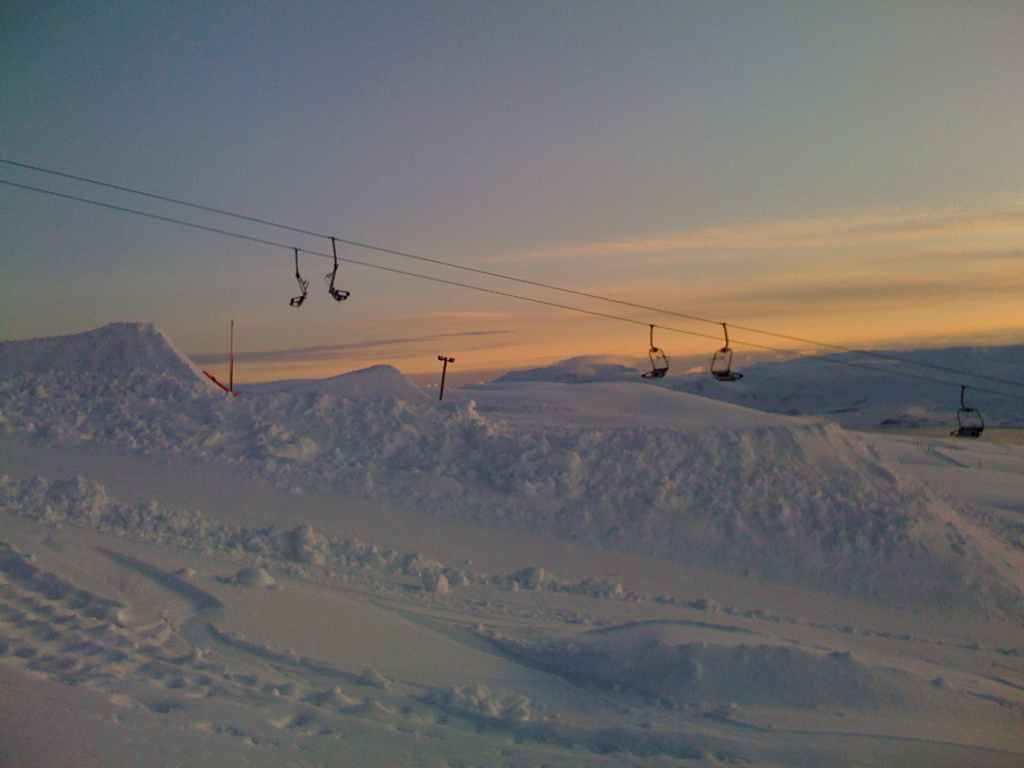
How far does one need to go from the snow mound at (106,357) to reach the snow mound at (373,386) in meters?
2.47

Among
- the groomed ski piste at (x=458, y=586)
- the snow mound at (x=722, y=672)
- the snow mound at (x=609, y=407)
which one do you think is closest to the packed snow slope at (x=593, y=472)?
the groomed ski piste at (x=458, y=586)

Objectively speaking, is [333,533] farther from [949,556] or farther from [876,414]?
[876,414]

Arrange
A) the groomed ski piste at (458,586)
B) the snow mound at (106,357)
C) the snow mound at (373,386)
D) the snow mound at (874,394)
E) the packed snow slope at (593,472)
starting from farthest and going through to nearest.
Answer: the snow mound at (874,394), the snow mound at (373,386), the snow mound at (106,357), the packed snow slope at (593,472), the groomed ski piste at (458,586)

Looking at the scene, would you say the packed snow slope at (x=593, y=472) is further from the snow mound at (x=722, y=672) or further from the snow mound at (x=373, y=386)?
the snow mound at (x=722, y=672)

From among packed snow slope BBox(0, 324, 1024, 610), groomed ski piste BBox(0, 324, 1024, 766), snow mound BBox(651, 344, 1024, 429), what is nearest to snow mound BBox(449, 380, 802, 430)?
groomed ski piste BBox(0, 324, 1024, 766)

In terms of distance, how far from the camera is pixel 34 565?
8.07 m

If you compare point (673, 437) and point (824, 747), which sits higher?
point (673, 437)

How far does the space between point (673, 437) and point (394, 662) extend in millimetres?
9032

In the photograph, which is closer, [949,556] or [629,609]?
[629,609]

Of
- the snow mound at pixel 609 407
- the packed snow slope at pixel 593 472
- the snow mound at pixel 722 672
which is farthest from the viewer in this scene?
the snow mound at pixel 609 407

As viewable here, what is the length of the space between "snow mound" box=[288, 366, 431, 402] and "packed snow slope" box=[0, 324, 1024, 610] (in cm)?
14

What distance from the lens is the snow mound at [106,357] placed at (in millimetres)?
16531

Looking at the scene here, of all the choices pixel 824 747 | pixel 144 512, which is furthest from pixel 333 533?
pixel 824 747

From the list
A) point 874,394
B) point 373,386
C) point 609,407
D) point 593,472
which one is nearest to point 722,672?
point 593,472
